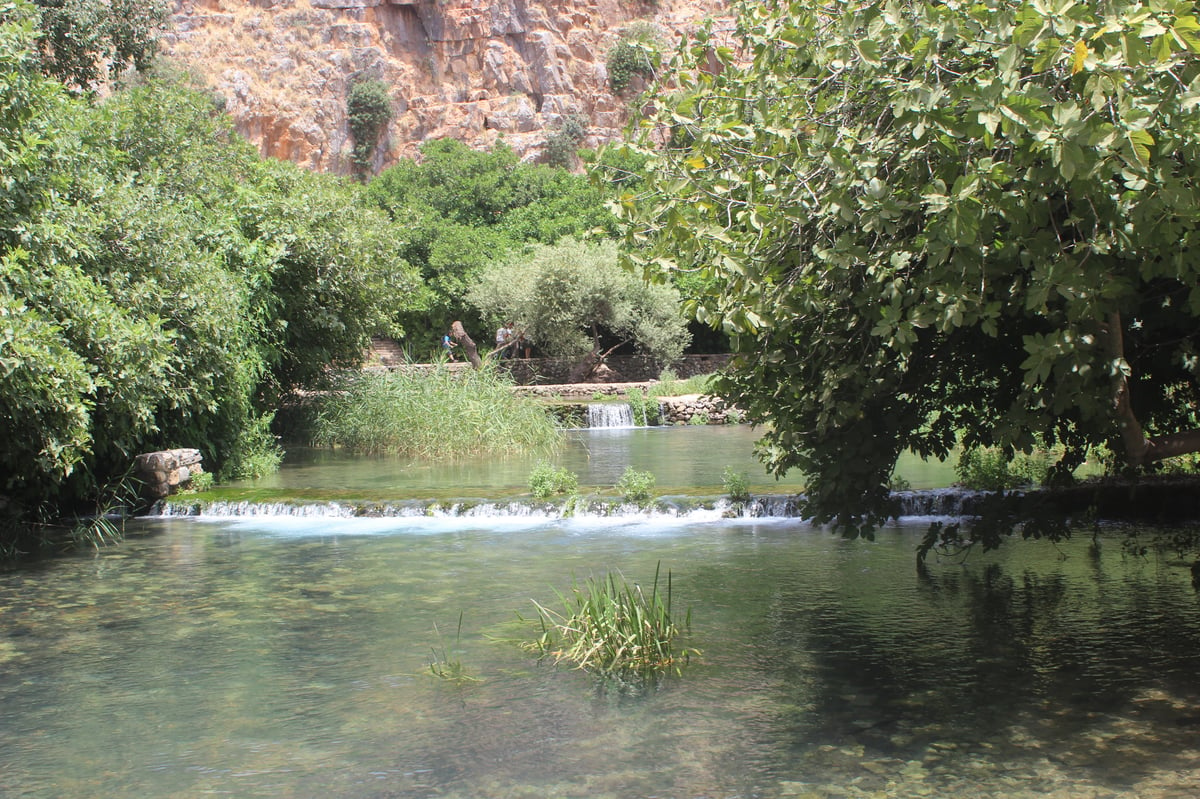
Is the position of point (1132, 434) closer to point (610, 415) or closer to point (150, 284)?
point (150, 284)

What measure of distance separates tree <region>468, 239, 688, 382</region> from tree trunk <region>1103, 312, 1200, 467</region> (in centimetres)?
2398

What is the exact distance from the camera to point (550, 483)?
507 inches

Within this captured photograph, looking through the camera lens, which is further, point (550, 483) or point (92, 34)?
point (92, 34)

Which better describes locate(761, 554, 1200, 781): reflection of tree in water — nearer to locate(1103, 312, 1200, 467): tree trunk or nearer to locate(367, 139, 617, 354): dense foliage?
locate(1103, 312, 1200, 467): tree trunk

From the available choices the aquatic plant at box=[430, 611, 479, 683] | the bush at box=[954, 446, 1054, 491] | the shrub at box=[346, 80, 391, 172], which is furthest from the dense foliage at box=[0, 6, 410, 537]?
the shrub at box=[346, 80, 391, 172]

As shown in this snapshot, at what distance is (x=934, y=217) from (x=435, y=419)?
14097mm

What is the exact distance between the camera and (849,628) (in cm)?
745

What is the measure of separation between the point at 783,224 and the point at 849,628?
3.29m

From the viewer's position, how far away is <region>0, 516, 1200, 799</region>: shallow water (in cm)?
512

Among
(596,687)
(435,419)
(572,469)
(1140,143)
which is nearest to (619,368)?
(435,419)

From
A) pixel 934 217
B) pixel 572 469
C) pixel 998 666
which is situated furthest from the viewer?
pixel 572 469

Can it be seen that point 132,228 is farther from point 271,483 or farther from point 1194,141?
point 1194,141

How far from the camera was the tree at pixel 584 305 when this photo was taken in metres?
30.0

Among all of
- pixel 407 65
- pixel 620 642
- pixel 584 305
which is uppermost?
pixel 407 65
